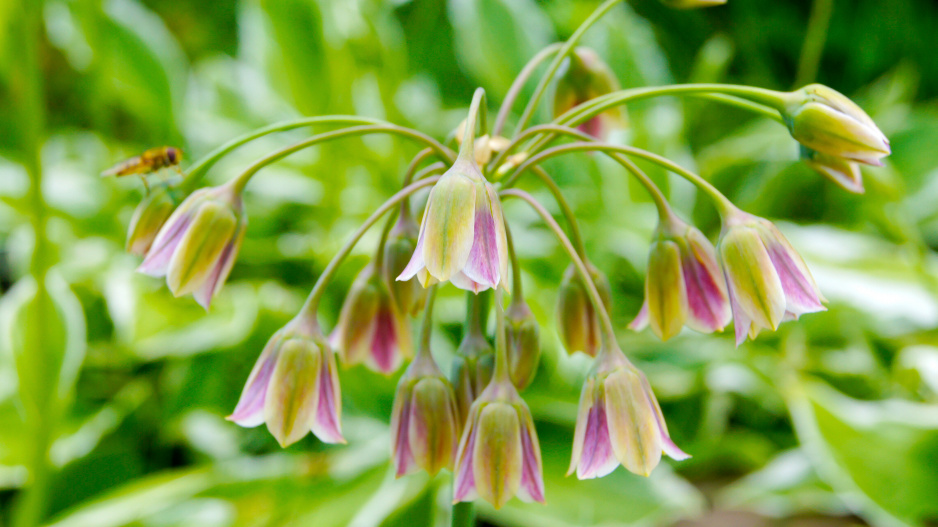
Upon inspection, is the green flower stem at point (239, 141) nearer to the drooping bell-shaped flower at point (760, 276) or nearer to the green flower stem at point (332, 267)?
the green flower stem at point (332, 267)

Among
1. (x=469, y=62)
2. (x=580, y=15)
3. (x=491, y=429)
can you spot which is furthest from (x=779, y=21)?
(x=491, y=429)

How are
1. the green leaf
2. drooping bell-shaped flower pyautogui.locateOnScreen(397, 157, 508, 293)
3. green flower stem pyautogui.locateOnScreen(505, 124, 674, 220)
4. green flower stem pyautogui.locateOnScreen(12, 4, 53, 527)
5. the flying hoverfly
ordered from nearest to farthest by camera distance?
1. drooping bell-shaped flower pyautogui.locateOnScreen(397, 157, 508, 293)
2. green flower stem pyautogui.locateOnScreen(505, 124, 674, 220)
3. the flying hoverfly
4. green flower stem pyautogui.locateOnScreen(12, 4, 53, 527)
5. the green leaf

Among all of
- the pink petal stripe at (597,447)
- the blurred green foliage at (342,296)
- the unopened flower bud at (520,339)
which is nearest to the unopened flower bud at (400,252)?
the unopened flower bud at (520,339)

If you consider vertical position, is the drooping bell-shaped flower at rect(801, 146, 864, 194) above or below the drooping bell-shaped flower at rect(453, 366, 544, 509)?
above

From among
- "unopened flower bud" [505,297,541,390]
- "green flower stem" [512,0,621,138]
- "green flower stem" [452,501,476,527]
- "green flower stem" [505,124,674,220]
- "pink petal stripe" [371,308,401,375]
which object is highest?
"green flower stem" [512,0,621,138]

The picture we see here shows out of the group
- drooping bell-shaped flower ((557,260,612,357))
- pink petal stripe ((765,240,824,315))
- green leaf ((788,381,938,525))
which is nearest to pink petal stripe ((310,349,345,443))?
drooping bell-shaped flower ((557,260,612,357))

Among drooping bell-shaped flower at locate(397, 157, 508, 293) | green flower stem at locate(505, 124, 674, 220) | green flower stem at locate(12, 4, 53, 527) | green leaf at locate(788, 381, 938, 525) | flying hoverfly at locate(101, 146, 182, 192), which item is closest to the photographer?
drooping bell-shaped flower at locate(397, 157, 508, 293)

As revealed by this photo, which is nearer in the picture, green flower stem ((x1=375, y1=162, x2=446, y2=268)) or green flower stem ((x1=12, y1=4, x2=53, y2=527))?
green flower stem ((x1=375, y1=162, x2=446, y2=268))

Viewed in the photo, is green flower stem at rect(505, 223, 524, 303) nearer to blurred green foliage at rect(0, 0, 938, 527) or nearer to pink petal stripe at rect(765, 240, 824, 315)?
pink petal stripe at rect(765, 240, 824, 315)
